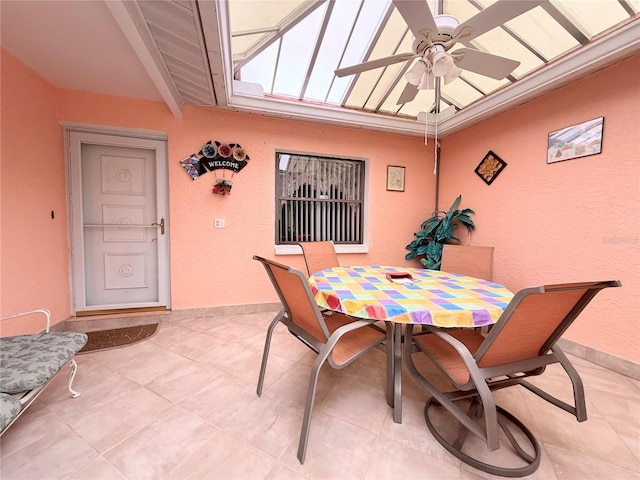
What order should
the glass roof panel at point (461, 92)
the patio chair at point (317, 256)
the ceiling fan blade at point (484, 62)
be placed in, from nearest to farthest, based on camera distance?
the ceiling fan blade at point (484, 62)
the patio chair at point (317, 256)
the glass roof panel at point (461, 92)

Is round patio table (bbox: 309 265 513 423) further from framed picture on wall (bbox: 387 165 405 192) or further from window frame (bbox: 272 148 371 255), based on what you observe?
framed picture on wall (bbox: 387 165 405 192)

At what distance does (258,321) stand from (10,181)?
2.43 metres

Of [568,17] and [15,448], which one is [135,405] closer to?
[15,448]

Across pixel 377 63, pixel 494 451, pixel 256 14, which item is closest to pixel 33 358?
pixel 494 451

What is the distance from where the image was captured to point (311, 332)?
1278 mm

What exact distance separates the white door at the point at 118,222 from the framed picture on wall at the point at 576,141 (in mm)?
4050

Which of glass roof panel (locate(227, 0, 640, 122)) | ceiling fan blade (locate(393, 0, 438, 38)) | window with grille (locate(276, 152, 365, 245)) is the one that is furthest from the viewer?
window with grille (locate(276, 152, 365, 245))

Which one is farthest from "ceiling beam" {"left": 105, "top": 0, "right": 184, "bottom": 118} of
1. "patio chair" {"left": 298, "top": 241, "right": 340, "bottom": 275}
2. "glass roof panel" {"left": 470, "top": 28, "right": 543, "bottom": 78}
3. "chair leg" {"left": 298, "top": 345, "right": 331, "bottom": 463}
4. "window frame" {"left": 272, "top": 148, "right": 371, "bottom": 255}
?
"glass roof panel" {"left": 470, "top": 28, "right": 543, "bottom": 78}

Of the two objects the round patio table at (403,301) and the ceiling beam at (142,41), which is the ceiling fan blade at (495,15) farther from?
the ceiling beam at (142,41)

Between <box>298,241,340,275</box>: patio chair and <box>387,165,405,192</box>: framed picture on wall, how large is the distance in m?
1.58

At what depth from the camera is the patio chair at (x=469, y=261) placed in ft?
6.48

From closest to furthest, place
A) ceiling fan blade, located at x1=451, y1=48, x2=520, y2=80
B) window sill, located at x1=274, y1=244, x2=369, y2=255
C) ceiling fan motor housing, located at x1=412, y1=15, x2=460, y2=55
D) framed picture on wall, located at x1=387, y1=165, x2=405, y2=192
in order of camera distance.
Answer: ceiling fan motor housing, located at x1=412, y1=15, x2=460, y2=55, ceiling fan blade, located at x1=451, y1=48, x2=520, y2=80, window sill, located at x1=274, y1=244, x2=369, y2=255, framed picture on wall, located at x1=387, y1=165, x2=405, y2=192

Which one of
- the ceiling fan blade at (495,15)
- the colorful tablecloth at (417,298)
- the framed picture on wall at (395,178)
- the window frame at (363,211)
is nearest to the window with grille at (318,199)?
the window frame at (363,211)

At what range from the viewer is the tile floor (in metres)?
1.09
